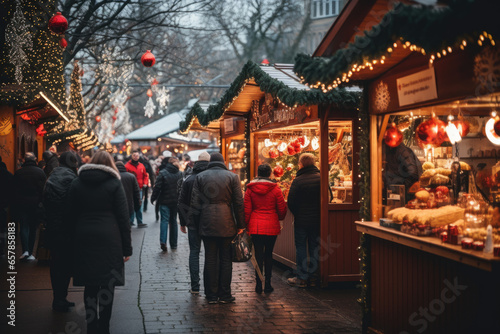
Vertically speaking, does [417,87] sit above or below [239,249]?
above

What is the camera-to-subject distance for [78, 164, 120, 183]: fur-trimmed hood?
648 centimetres

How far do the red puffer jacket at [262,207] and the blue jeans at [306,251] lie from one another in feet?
2.68

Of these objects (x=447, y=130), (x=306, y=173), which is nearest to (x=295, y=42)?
(x=306, y=173)

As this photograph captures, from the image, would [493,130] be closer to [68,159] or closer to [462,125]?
[462,125]

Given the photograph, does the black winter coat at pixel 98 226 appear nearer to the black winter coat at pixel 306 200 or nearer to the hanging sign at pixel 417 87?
the hanging sign at pixel 417 87

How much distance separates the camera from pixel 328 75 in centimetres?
607

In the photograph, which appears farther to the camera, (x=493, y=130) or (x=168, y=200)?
(x=168, y=200)

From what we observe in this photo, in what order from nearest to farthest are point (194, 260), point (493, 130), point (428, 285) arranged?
point (493, 130) < point (428, 285) < point (194, 260)

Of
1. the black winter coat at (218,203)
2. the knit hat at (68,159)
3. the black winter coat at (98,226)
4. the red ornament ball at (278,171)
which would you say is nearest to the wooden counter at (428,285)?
the black winter coat at (218,203)

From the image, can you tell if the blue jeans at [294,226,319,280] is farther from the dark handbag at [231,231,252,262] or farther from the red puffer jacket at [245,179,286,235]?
the dark handbag at [231,231,252,262]

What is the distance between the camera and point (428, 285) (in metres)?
5.91

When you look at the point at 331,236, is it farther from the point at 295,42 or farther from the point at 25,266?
the point at 295,42

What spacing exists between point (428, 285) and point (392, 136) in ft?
6.50

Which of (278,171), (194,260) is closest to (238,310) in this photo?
(194,260)
